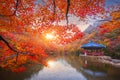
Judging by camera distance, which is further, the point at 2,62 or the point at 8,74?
the point at 2,62

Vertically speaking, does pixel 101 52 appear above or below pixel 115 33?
below

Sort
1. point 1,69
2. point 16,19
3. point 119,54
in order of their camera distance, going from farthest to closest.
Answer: point 119,54, point 1,69, point 16,19

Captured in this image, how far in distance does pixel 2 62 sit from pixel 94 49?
19347 millimetres

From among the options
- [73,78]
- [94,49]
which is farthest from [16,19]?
[94,49]

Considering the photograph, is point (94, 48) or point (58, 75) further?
point (94, 48)

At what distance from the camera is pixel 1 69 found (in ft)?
47.4

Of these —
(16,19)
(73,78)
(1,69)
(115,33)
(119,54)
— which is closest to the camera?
(16,19)

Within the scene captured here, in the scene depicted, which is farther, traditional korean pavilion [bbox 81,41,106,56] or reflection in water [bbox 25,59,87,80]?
traditional korean pavilion [bbox 81,41,106,56]

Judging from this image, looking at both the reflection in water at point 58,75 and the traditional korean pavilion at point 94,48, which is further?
the traditional korean pavilion at point 94,48

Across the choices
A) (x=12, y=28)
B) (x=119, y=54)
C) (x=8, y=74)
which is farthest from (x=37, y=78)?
(x=119, y=54)

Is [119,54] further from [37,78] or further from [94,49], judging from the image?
[37,78]

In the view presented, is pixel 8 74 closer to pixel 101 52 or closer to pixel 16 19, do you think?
Result: pixel 16 19

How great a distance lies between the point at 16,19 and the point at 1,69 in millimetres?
5574

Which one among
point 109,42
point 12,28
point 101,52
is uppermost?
point 12,28
